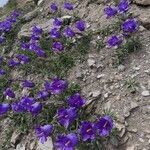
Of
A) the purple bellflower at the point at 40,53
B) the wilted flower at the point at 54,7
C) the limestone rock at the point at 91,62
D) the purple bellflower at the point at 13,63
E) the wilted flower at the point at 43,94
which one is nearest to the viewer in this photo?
the wilted flower at the point at 43,94

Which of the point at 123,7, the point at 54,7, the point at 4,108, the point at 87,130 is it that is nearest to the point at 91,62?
the point at 123,7

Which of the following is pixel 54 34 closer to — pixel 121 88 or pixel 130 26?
pixel 130 26

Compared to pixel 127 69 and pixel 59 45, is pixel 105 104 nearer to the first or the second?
pixel 127 69

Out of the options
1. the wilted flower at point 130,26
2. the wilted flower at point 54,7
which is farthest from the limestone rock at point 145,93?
the wilted flower at point 54,7

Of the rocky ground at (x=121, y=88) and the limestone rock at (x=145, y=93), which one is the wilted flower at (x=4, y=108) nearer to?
the rocky ground at (x=121, y=88)

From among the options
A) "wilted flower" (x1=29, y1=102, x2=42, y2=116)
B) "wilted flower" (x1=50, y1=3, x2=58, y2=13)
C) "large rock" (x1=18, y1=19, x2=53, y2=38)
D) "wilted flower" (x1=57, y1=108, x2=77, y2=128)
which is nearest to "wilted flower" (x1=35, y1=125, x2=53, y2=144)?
"wilted flower" (x1=57, y1=108, x2=77, y2=128)

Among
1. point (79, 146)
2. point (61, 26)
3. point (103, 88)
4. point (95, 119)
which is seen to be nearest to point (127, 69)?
point (103, 88)
